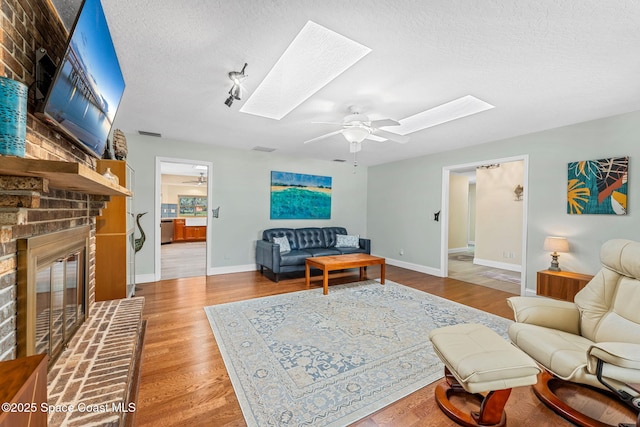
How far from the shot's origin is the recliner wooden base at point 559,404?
1.57 metres

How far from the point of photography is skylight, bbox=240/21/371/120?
6.30 ft

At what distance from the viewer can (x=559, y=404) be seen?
1712 millimetres

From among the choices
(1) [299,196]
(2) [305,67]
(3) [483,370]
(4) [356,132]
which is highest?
(2) [305,67]

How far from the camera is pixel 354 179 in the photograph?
22.3 ft

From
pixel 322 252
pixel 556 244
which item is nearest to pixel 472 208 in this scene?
pixel 556 244

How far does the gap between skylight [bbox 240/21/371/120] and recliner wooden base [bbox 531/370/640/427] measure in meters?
2.68

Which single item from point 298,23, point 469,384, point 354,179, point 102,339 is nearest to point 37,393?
point 102,339

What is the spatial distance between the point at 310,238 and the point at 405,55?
13.4ft

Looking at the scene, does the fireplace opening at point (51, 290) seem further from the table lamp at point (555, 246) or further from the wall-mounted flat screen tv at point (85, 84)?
the table lamp at point (555, 246)

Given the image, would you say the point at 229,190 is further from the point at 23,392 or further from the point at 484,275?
the point at 484,275

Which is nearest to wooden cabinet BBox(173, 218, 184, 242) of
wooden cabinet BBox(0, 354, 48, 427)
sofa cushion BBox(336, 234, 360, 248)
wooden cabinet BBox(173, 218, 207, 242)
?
wooden cabinet BBox(173, 218, 207, 242)

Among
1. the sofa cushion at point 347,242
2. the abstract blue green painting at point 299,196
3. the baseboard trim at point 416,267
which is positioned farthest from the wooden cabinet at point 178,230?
the baseboard trim at point 416,267

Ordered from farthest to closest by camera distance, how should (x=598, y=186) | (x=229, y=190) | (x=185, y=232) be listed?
(x=185, y=232) → (x=229, y=190) → (x=598, y=186)

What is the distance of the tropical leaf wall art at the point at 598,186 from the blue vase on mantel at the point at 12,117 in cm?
505
